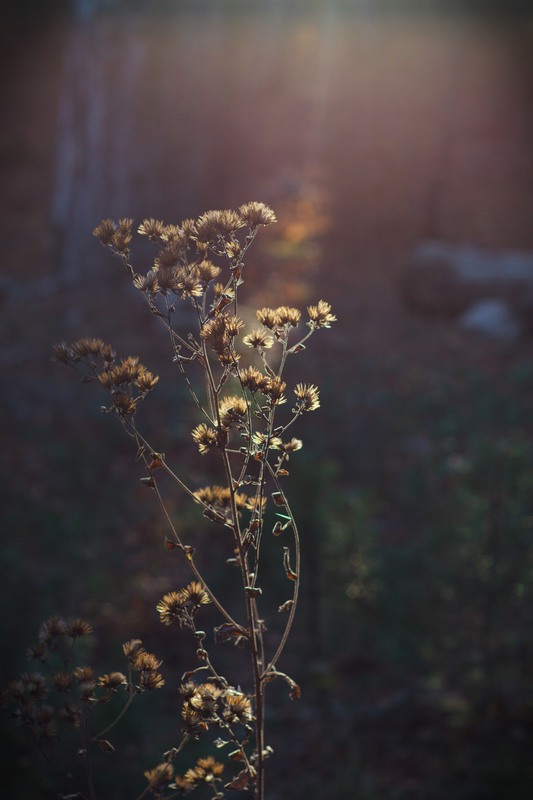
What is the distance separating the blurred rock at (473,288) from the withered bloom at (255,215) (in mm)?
7158

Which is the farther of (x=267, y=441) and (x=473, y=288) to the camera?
(x=473, y=288)

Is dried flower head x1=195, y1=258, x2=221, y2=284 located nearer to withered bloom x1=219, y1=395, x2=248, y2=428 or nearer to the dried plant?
the dried plant

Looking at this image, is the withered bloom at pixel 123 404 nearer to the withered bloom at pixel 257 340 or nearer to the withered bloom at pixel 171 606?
the withered bloom at pixel 257 340

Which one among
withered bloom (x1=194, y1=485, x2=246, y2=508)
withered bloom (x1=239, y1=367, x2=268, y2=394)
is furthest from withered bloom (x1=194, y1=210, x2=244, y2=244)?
withered bloom (x1=194, y1=485, x2=246, y2=508)

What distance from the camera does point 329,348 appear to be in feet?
27.7

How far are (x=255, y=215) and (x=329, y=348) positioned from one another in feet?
21.5

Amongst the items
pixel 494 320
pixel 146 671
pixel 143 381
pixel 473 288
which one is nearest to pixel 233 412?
pixel 143 381

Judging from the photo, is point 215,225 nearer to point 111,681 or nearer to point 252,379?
point 252,379

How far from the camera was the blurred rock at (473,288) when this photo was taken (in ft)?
29.0

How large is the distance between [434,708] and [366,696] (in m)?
0.44

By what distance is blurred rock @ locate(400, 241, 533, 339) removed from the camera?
29.0ft

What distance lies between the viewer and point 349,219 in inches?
457

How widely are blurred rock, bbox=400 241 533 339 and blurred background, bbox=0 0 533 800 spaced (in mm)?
35

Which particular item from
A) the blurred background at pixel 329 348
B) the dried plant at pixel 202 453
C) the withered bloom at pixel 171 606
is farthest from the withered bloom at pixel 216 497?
the blurred background at pixel 329 348
